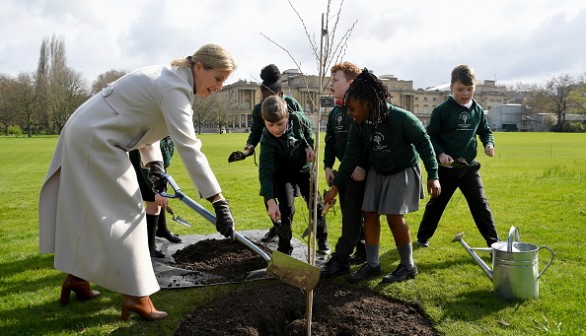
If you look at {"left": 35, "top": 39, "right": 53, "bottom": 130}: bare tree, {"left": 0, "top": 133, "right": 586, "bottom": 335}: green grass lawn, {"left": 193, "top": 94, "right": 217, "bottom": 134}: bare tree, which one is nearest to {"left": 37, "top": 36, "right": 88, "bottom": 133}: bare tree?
{"left": 35, "top": 39, "right": 53, "bottom": 130}: bare tree

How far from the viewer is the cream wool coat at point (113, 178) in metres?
3.05

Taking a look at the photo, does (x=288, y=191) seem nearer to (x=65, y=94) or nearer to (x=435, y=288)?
(x=435, y=288)

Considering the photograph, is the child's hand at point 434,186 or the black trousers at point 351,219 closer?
the child's hand at point 434,186

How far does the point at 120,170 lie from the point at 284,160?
199 cm

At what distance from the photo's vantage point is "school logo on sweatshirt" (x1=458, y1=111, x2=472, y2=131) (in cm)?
488

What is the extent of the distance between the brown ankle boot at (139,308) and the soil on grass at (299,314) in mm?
236

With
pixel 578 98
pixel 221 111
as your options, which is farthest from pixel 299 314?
pixel 578 98

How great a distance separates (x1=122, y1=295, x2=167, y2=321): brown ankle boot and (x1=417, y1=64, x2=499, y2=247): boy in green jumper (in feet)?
9.86

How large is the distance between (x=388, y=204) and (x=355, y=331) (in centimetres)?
121

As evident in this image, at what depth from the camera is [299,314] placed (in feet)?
11.4

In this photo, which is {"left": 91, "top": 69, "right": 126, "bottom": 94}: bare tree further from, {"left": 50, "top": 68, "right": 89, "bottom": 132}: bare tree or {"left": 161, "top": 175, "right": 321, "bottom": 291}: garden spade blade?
{"left": 161, "top": 175, "right": 321, "bottom": 291}: garden spade blade

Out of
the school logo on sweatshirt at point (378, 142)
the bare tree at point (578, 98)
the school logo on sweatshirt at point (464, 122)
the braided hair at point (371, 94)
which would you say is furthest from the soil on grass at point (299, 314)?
the bare tree at point (578, 98)

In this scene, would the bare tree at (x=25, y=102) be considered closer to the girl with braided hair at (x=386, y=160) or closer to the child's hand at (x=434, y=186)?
the girl with braided hair at (x=386, y=160)

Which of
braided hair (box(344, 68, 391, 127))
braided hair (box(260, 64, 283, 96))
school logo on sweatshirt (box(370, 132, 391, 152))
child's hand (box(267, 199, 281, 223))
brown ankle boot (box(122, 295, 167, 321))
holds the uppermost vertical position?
braided hair (box(260, 64, 283, 96))
